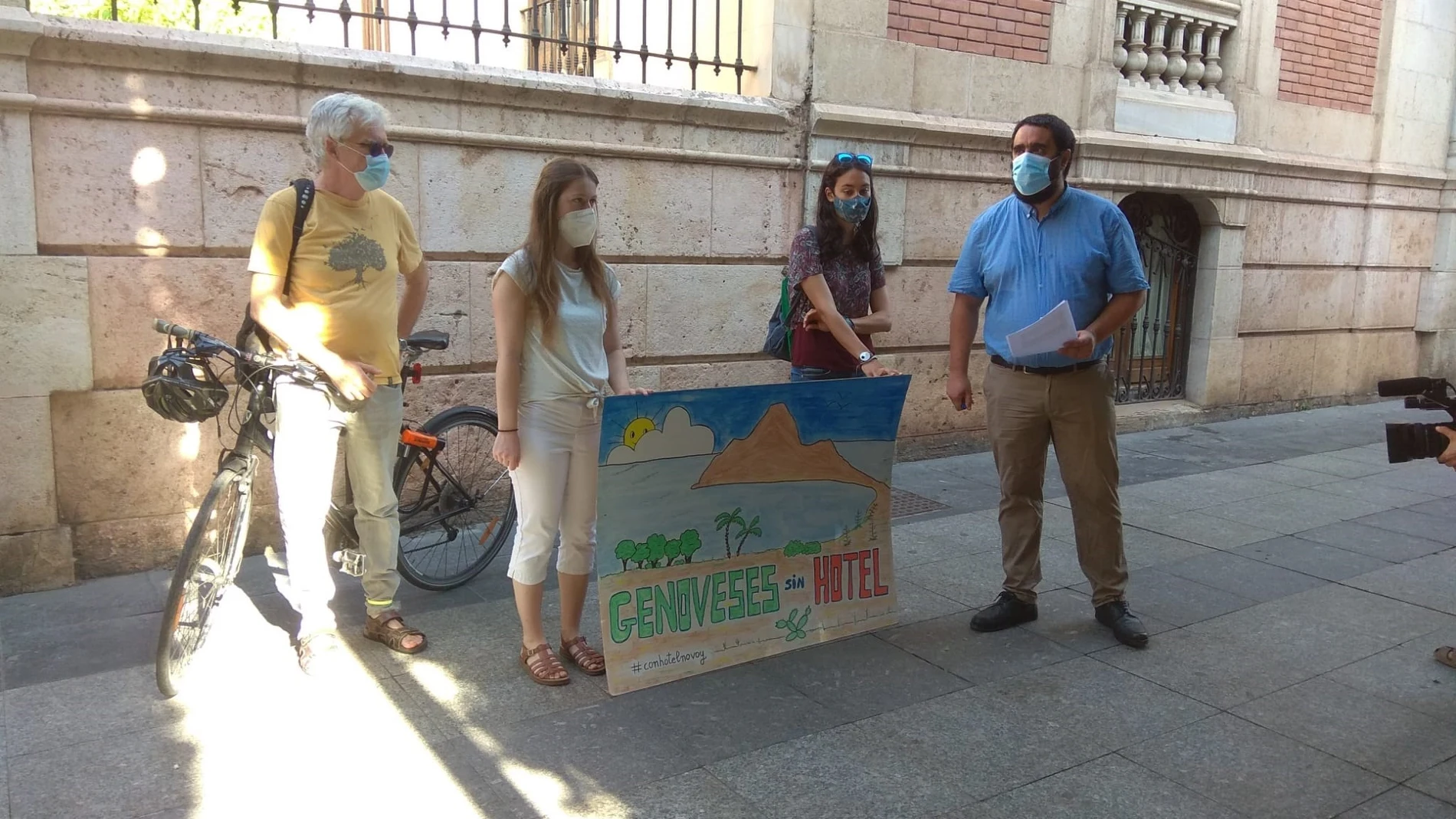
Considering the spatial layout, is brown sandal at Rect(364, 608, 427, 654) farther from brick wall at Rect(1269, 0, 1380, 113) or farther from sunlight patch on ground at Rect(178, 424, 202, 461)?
brick wall at Rect(1269, 0, 1380, 113)

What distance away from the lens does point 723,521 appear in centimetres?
400

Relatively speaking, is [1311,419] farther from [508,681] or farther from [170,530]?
[170,530]

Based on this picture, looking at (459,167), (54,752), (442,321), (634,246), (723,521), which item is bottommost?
(54,752)

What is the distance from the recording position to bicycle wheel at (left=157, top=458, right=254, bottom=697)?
366cm

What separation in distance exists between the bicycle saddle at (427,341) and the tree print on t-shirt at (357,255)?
0.58 m

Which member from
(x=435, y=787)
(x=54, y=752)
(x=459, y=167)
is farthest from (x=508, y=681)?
(x=459, y=167)

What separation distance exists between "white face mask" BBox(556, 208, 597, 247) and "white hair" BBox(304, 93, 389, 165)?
783 mm

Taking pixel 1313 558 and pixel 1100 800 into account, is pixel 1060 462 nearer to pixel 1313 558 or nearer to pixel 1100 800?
pixel 1100 800

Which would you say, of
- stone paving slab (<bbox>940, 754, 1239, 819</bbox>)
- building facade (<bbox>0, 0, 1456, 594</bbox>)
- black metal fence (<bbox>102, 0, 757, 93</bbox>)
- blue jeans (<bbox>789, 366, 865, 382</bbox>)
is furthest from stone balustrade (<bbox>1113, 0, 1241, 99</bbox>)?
stone paving slab (<bbox>940, 754, 1239, 819</bbox>)

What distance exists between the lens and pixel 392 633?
4172 millimetres

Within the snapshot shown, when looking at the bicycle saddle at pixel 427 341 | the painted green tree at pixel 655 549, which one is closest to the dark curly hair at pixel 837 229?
the painted green tree at pixel 655 549

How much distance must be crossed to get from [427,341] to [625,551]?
1421 millimetres

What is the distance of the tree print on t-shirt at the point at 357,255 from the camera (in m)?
3.82

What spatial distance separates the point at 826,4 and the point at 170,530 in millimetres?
5040
